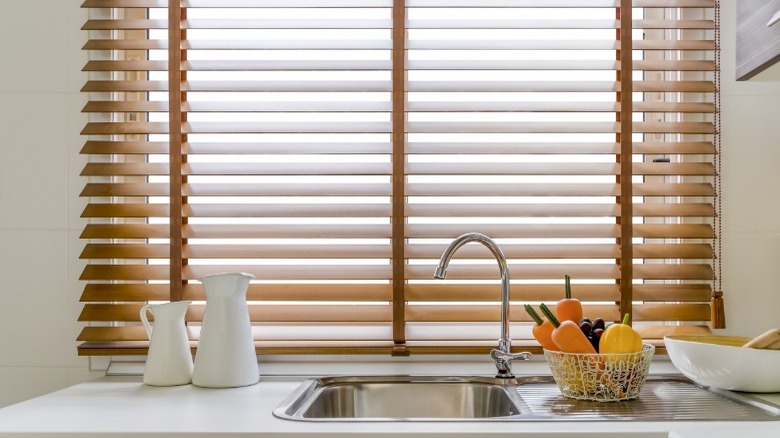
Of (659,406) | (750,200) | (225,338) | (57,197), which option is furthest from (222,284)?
(750,200)

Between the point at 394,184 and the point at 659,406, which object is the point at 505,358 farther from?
the point at 394,184

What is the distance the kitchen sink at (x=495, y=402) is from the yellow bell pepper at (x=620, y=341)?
0.37 feet

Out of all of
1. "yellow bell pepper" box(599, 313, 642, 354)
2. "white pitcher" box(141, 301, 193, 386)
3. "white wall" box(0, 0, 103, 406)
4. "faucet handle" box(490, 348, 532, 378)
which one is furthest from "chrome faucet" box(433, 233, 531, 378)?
"white wall" box(0, 0, 103, 406)

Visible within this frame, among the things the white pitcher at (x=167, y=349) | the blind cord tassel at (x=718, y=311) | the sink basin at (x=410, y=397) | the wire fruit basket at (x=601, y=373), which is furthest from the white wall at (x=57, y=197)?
the sink basin at (x=410, y=397)

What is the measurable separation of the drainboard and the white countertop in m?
0.05

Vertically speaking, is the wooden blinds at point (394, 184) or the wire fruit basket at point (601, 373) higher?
the wooden blinds at point (394, 184)

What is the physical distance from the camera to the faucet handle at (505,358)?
1.82 meters

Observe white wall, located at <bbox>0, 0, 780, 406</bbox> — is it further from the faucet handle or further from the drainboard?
the faucet handle

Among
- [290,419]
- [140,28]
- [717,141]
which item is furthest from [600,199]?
[140,28]

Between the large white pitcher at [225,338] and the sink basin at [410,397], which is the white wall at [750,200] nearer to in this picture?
the sink basin at [410,397]

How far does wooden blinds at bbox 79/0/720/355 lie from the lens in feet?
6.53

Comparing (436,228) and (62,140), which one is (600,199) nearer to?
(436,228)

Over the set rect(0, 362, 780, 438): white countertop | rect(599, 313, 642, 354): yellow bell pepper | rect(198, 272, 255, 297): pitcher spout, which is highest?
rect(198, 272, 255, 297): pitcher spout

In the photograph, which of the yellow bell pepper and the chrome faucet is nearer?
the yellow bell pepper
